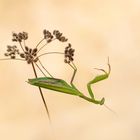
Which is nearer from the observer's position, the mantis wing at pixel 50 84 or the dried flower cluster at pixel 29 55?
the dried flower cluster at pixel 29 55

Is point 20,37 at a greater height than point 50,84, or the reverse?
point 20,37

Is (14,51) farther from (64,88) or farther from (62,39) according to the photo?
(64,88)

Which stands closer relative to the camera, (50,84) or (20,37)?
(20,37)

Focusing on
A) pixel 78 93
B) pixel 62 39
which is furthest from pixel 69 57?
pixel 78 93

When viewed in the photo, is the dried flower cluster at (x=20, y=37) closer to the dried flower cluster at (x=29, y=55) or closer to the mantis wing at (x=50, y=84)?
the dried flower cluster at (x=29, y=55)

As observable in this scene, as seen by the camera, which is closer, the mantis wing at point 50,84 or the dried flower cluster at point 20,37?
the dried flower cluster at point 20,37

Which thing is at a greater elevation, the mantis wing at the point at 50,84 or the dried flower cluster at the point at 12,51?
the dried flower cluster at the point at 12,51

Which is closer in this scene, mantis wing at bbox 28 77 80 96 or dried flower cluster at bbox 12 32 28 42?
dried flower cluster at bbox 12 32 28 42

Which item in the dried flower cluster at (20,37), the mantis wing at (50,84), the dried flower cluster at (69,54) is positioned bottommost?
the mantis wing at (50,84)

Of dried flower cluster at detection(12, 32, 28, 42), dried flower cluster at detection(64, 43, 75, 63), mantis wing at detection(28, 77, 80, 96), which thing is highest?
dried flower cluster at detection(12, 32, 28, 42)

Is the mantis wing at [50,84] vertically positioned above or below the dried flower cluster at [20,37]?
below

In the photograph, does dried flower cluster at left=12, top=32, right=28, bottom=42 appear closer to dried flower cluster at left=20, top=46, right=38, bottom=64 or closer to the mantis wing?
dried flower cluster at left=20, top=46, right=38, bottom=64
